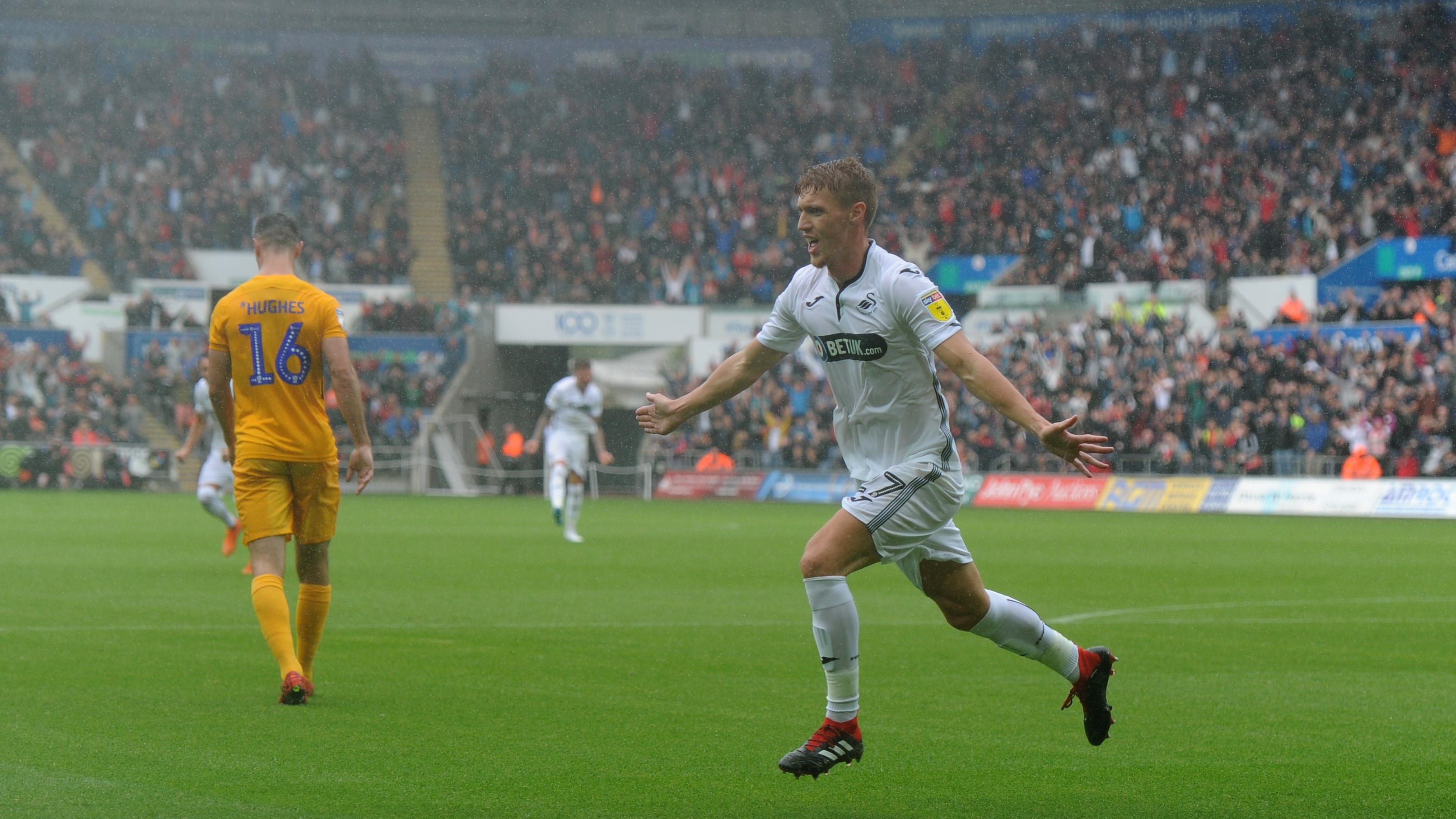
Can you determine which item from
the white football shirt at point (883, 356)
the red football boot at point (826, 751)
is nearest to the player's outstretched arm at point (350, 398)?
the white football shirt at point (883, 356)

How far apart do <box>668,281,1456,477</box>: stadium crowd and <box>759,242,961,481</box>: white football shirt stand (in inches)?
879

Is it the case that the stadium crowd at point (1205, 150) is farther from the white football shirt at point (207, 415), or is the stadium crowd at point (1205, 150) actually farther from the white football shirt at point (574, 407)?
the white football shirt at point (207, 415)

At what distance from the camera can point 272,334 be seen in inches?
315

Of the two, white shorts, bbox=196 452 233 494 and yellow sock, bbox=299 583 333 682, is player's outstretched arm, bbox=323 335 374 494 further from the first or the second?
white shorts, bbox=196 452 233 494

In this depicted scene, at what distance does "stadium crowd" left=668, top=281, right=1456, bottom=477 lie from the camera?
30172 millimetres

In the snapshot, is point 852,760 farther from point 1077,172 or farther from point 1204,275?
point 1077,172

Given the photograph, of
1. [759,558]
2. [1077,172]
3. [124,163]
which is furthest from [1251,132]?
[124,163]

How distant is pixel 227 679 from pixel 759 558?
10599 millimetres

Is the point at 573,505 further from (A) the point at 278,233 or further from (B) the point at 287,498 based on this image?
(A) the point at 278,233

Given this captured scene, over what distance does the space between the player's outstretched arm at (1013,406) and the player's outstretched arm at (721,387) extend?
0.96 m

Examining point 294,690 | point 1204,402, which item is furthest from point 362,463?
point 1204,402

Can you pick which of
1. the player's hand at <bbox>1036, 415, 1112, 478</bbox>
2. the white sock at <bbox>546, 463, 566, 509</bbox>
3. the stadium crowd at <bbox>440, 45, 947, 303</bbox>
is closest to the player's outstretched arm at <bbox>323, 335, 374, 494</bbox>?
the player's hand at <bbox>1036, 415, 1112, 478</bbox>

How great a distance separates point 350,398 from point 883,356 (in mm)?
2940

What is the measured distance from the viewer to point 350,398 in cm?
779
